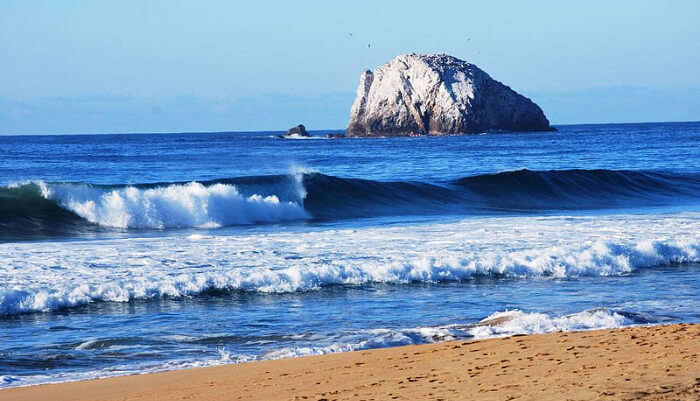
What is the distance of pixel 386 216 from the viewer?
21.6 meters

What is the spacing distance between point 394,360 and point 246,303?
343 cm

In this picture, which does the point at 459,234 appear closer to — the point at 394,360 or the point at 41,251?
the point at 41,251

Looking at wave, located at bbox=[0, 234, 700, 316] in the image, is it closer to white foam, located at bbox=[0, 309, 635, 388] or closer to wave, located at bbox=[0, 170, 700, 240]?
white foam, located at bbox=[0, 309, 635, 388]

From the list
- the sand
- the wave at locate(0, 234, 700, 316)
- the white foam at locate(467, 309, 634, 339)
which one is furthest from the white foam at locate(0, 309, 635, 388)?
the wave at locate(0, 234, 700, 316)

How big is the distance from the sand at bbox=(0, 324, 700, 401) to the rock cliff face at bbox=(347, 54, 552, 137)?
9049 cm

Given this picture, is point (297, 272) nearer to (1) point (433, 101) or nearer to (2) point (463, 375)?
(2) point (463, 375)

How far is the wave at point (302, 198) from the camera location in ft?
64.4

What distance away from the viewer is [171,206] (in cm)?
2005

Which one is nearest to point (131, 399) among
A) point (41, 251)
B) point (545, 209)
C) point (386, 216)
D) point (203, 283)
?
point (203, 283)

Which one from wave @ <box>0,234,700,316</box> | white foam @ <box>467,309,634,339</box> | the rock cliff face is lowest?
white foam @ <box>467,309,634,339</box>

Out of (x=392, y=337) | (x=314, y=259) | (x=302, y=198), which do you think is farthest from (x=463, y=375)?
(x=302, y=198)

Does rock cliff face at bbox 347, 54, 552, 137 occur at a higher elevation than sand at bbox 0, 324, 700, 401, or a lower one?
higher

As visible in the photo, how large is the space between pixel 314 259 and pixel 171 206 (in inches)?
342

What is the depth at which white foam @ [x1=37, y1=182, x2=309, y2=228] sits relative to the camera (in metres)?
19.5
